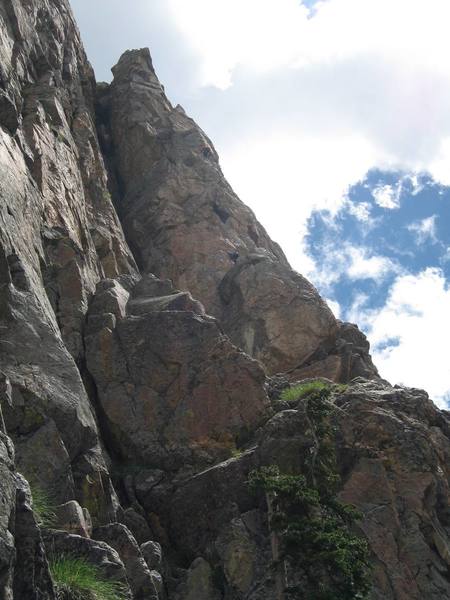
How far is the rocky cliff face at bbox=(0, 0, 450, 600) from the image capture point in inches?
794

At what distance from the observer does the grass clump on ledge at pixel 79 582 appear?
47.1ft

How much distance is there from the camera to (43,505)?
1741 cm

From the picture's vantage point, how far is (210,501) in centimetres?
2402

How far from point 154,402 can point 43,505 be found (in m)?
10.1

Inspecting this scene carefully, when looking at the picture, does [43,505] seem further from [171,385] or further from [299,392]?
[299,392]

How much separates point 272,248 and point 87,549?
35.6 metres

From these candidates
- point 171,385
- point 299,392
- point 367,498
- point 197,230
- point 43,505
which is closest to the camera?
point 43,505

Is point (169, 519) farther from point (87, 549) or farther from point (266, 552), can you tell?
point (87, 549)

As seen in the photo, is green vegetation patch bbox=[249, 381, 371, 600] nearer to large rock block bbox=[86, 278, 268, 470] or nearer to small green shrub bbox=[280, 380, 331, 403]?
large rock block bbox=[86, 278, 268, 470]

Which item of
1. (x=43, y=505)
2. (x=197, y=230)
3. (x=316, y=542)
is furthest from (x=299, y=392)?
(x=197, y=230)

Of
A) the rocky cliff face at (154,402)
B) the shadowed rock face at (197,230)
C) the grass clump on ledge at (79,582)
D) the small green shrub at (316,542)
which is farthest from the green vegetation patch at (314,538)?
the shadowed rock face at (197,230)

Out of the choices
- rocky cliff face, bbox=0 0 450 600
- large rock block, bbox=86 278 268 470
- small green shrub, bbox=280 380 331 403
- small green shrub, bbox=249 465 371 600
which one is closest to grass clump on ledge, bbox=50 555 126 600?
rocky cliff face, bbox=0 0 450 600

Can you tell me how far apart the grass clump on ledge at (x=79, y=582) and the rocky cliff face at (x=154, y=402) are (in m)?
0.19

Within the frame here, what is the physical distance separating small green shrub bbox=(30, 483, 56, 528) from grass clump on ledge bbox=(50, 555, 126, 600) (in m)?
1.54
